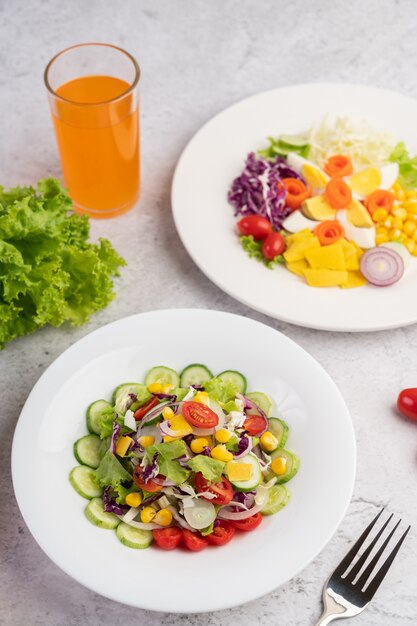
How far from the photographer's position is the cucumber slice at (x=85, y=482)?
3119 mm

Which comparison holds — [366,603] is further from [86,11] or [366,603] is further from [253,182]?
[86,11]

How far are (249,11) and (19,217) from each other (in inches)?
114

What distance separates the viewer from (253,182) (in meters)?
4.38

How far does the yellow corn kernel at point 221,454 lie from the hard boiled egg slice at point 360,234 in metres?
1.63

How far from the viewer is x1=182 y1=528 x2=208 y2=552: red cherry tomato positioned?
2.96m

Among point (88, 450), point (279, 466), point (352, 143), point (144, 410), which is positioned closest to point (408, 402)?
point (279, 466)

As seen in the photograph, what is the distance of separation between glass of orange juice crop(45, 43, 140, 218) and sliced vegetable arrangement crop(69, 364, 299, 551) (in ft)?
4.79

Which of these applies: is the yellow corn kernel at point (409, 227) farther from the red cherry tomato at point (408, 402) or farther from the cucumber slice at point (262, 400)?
the cucumber slice at point (262, 400)

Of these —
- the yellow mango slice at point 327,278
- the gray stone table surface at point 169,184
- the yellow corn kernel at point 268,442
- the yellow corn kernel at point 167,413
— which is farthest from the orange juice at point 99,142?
the yellow corn kernel at point 268,442

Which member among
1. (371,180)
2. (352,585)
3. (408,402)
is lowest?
(352,585)

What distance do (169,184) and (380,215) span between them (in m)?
1.25

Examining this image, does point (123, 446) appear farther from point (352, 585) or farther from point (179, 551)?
point (352, 585)

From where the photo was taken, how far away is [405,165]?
453cm

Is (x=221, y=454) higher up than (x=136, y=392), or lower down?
higher up
